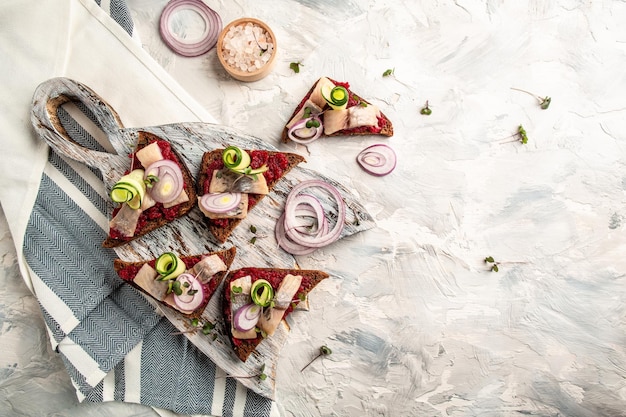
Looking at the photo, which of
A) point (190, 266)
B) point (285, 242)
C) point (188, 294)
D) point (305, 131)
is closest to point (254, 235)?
point (285, 242)

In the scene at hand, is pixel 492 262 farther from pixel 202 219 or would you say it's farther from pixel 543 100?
pixel 202 219

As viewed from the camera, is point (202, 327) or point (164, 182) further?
point (202, 327)

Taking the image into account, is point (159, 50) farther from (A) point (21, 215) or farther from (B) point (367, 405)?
(B) point (367, 405)

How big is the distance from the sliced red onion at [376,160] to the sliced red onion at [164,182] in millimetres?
1259

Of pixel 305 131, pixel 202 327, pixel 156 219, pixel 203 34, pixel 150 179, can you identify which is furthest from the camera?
pixel 203 34

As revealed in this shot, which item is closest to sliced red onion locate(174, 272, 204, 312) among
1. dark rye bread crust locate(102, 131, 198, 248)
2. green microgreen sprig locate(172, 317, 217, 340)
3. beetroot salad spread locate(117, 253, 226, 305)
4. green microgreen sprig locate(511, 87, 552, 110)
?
beetroot salad spread locate(117, 253, 226, 305)

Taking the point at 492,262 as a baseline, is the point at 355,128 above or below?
above

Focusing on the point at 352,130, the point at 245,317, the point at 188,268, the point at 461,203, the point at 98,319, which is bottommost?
the point at 98,319

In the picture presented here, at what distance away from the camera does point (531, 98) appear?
12.1 feet

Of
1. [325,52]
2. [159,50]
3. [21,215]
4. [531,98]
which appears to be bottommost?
[21,215]

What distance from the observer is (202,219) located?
134 inches

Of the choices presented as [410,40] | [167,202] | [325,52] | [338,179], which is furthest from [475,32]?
[167,202]

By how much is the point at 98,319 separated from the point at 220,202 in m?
1.15

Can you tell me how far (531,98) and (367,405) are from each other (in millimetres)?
2533
